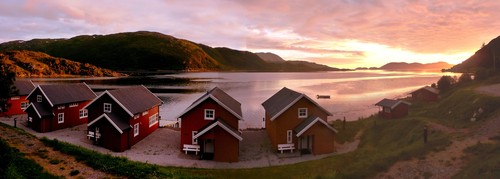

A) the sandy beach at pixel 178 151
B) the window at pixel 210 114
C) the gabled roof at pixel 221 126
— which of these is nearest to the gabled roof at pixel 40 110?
the sandy beach at pixel 178 151

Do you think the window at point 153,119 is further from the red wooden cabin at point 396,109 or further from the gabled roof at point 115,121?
the red wooden cabin at point 396,109

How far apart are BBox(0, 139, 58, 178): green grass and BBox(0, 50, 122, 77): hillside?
154 m

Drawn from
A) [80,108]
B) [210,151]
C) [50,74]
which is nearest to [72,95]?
[80,108]

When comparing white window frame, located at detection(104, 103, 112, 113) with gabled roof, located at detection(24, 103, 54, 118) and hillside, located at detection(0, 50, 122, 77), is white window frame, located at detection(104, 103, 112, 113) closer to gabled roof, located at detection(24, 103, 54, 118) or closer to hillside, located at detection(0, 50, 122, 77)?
gabled roof, located at detection(24, 103, 54, 118)

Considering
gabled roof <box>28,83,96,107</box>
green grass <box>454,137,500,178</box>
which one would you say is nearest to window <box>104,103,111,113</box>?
gabled roof <box>28,83,96,107</box>

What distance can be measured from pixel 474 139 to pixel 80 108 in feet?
147

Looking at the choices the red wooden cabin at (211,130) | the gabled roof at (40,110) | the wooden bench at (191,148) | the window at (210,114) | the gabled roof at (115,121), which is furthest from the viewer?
the gabled roof at (40,110)

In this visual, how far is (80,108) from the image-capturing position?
144 feet

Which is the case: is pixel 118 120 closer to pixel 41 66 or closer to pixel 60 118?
pixel 60 118

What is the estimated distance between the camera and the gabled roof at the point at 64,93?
39500mm

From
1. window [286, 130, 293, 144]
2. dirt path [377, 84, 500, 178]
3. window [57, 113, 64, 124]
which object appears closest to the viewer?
dirt path [377, 84, 500, 178]

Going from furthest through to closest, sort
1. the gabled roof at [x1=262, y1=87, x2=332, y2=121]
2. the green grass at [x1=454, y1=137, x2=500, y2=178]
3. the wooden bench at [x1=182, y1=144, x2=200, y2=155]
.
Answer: the gabled roof at [x1=262, y1=87, x2=332, y2=121], the wooden bench at [x1=182, y1=144, x2=200, y2=155], the green grass at [x1=454, y1=137, x2=500, y2=178]

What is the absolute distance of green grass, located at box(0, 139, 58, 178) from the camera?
14.7 m

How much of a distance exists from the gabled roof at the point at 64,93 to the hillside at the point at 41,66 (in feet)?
411
